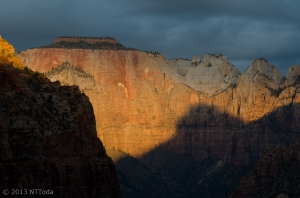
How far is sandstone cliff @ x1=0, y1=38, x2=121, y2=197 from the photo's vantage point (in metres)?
79.5

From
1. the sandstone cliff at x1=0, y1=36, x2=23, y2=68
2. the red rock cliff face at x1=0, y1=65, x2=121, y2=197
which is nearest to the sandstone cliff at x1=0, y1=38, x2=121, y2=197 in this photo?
the red rock cliff face at x1=0, y1=65, x2=121, y2=197

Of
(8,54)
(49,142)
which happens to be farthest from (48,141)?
(8,54)

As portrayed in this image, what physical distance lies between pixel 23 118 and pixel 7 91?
2950mm

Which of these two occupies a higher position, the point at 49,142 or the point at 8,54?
the point at 8,54

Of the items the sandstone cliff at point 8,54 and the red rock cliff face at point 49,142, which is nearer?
the red rock cliff face at point 49,142

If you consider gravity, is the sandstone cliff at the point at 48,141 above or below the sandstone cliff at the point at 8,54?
below

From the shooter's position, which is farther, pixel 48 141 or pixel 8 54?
pixel 8 54

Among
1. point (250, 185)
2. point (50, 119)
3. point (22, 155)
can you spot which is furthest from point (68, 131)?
point (250, 185)

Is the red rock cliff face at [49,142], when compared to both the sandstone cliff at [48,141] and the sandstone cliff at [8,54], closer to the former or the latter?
the sandstone cliff at [48,141]

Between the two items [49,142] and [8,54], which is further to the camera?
[8,54]

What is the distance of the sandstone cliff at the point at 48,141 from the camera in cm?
7950

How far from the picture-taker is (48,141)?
83188 millimetres

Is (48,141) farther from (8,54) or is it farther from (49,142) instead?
(8,54)

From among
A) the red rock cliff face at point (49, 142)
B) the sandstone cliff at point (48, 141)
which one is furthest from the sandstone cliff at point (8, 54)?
the red rock cliff face at point (49, 142)
